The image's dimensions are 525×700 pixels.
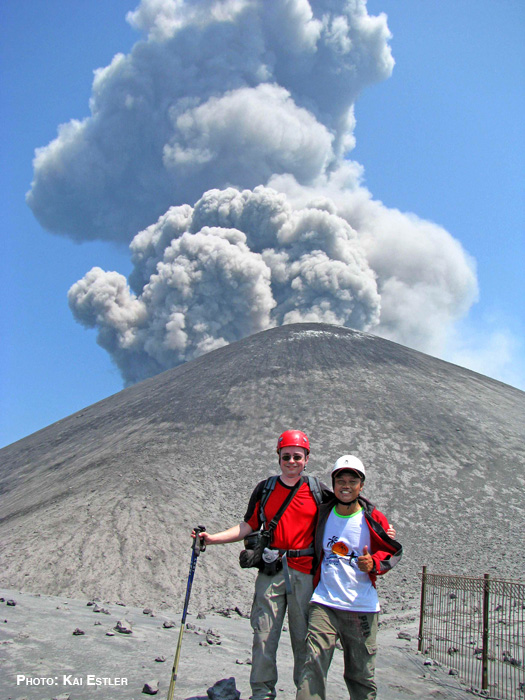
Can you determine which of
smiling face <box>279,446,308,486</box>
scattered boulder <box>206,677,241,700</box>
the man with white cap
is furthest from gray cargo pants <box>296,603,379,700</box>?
scattered boulder <box>206,677,241,700</box>

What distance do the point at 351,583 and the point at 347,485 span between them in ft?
2.11

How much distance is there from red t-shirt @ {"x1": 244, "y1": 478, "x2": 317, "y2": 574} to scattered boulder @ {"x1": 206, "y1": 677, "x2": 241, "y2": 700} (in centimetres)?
128

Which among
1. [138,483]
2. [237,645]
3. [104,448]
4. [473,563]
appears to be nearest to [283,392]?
[104,448]

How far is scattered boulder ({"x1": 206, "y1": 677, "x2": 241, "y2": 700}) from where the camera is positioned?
4.03m

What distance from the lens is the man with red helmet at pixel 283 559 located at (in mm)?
3584

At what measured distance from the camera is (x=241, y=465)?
2127cm

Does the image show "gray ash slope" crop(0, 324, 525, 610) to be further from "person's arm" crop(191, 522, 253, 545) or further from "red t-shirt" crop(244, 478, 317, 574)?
"red t-shirt" crop(244, 478, 317, 574)

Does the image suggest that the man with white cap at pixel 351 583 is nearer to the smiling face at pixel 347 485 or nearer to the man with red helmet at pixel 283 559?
Answer: the smiling face at pixel 347 485

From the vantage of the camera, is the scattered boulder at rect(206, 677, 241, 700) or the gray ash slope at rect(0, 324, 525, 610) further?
the gray ash slope at rect(0, 324, 525, 610)

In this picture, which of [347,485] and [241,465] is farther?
[241,465]

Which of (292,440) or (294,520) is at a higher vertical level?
(292,440)

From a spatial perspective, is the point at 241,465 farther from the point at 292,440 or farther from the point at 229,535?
the point at 292,440

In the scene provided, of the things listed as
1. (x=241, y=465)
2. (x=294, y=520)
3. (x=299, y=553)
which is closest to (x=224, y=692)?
(x=299, y=553)

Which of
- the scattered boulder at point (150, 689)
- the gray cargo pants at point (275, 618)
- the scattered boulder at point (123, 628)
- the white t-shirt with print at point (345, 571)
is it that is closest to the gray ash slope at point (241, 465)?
the scattered boulder at point (123, 628)
